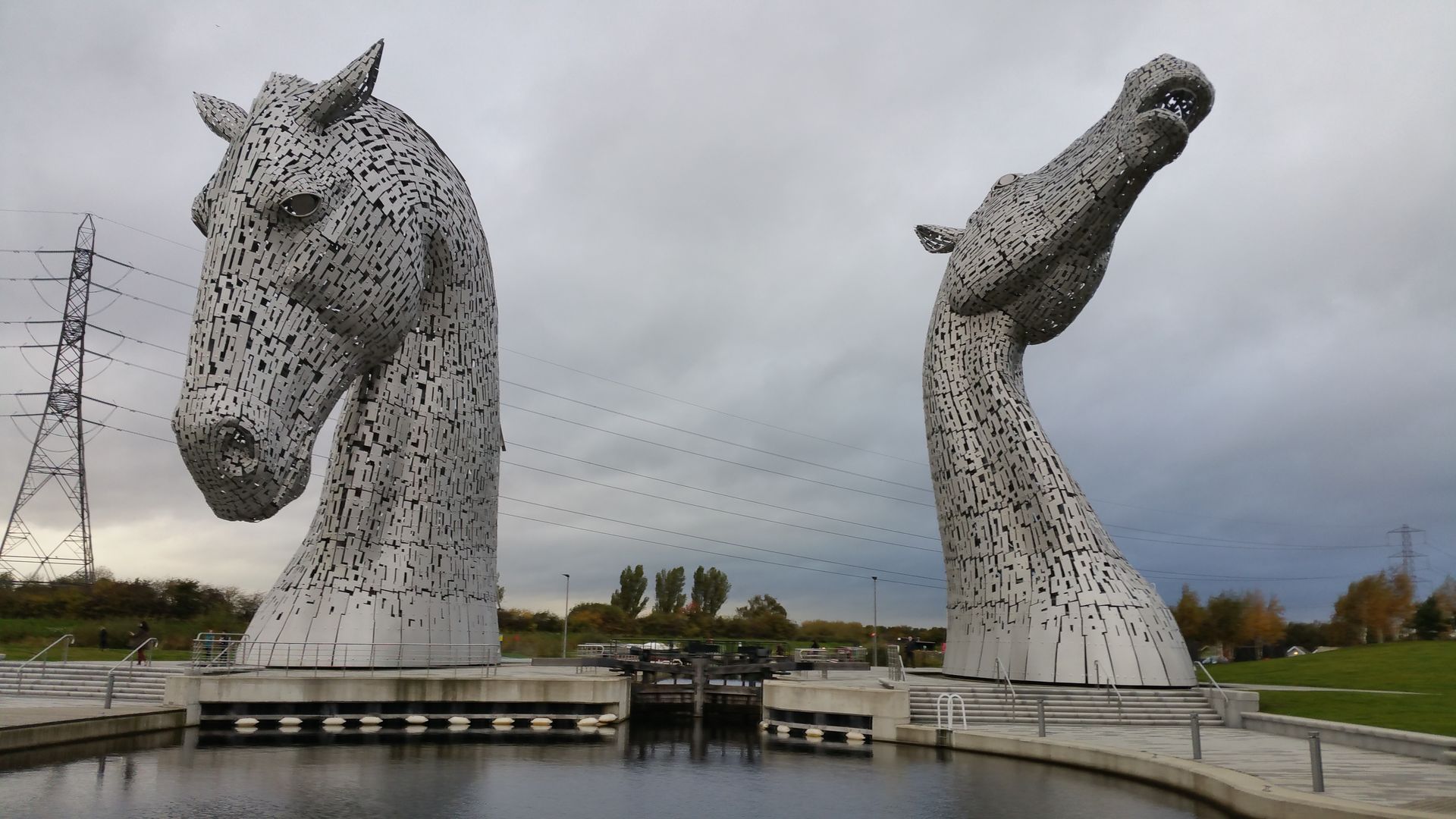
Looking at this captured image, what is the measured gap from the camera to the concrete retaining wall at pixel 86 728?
10641 millimetres

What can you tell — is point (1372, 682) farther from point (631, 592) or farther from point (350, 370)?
point (631, 592)

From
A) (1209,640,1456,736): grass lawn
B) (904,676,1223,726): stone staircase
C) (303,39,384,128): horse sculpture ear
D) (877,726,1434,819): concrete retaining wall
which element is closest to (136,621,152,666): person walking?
(303,39,384,128): horse sculpture ear

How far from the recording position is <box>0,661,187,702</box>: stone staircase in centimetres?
1523

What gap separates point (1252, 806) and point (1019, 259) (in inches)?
453

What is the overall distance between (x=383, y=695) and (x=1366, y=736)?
13313 mm

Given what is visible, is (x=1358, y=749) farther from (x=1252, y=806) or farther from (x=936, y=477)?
(x=936, y=477)

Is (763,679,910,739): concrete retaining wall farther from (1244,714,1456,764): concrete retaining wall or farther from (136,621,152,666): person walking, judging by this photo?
(136,621,152,666): person walking

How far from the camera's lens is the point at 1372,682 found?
19.7m

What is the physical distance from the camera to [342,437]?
55.6 feet

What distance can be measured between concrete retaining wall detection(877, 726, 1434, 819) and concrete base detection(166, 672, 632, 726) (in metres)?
5.22

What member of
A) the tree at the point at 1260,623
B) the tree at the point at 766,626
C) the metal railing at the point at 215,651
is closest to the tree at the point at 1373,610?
the tree at the point at 1260,623

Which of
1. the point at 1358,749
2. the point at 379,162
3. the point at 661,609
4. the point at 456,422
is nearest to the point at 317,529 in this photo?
the point at 456,422

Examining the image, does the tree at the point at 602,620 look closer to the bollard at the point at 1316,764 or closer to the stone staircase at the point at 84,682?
the stone staircase at the point at 84,682

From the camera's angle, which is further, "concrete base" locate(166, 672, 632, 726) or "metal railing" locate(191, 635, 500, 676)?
"metal railing" locate(191, 635, 500, 676)
